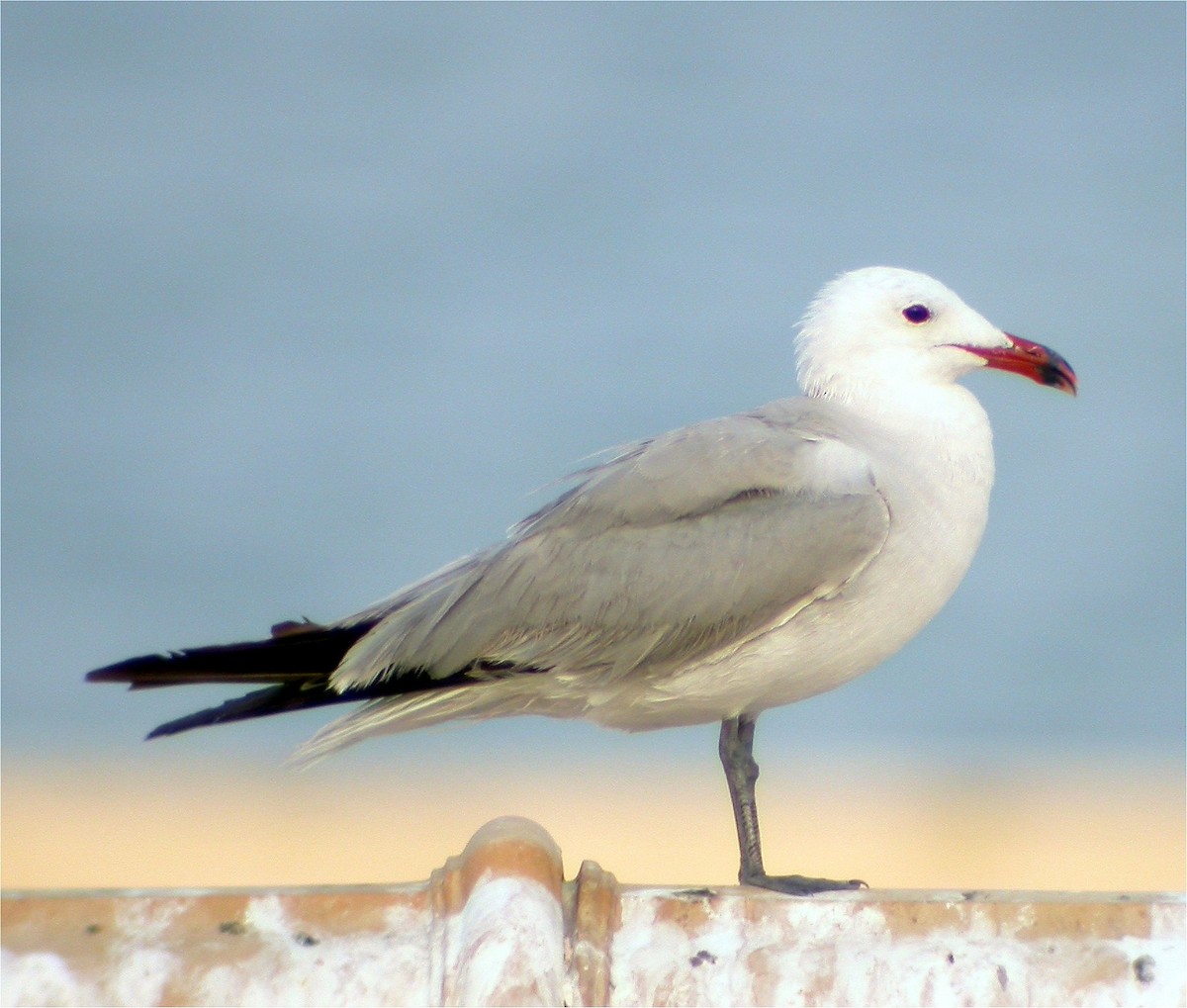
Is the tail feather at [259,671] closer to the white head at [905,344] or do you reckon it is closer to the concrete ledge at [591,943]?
the concrete ledge at [591,943]

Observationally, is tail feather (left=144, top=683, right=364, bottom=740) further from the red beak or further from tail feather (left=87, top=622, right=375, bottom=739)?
the red beak

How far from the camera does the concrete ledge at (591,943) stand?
A: 4.56 m

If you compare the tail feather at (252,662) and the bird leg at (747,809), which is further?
the bird leg at (747,809)

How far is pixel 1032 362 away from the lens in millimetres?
6852

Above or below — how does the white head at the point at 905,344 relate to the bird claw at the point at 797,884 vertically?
above

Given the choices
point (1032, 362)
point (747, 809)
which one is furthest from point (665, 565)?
point (1032, 362)

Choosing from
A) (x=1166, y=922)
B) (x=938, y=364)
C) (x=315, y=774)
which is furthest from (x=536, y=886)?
(x=315, y=774)

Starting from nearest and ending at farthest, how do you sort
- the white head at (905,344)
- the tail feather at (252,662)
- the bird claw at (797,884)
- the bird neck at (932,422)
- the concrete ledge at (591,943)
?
1. the concrete ledge at (591,943)
2. the tail feather at (252,662)
3. the bird claw at (797,884)
4. the bird neck at (932,422)
5. the white head at (905,344)

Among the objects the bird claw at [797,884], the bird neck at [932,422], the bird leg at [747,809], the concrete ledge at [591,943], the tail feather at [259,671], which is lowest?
the concrete ledge at [591,943]

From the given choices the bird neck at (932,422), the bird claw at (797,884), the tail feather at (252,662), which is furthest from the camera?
the bird neck at (932,422)

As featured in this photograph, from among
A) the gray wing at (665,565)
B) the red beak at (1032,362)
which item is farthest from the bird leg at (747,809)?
the red beak at (1032,362)

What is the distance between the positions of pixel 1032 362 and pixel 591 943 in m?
3.05

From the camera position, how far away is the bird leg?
6102 mm

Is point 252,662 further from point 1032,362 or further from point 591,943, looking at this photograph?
point 1032,362
